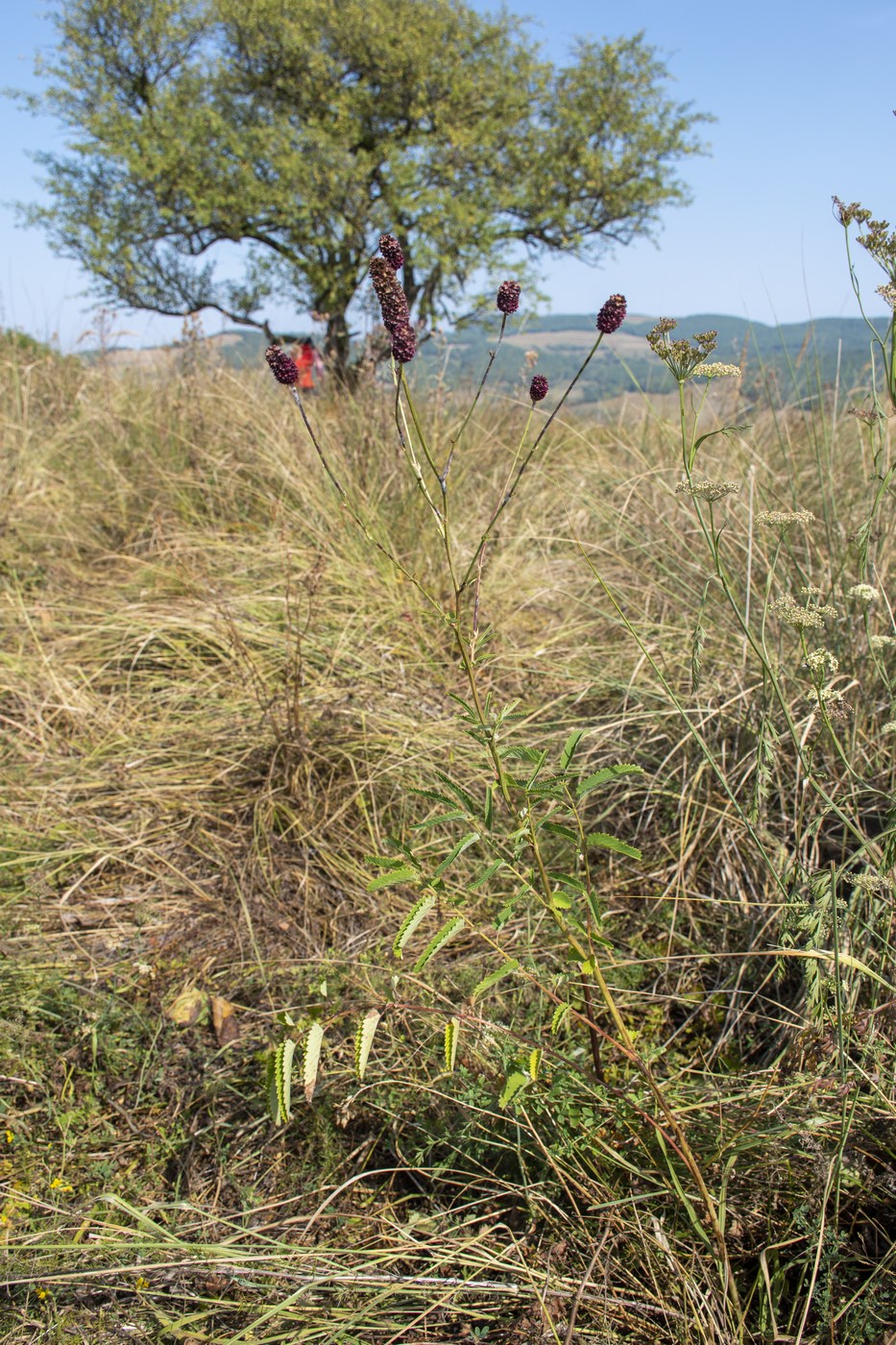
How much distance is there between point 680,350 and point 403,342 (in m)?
0.42

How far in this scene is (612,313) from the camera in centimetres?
105

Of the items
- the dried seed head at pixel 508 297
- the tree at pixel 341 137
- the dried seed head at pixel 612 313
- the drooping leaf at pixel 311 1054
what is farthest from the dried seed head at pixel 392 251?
the tree at pixel 341 137

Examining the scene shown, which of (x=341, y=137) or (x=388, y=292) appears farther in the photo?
(x=341, y=137)

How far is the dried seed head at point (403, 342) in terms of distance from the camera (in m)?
0.96

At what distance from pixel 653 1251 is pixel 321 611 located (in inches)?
75.9

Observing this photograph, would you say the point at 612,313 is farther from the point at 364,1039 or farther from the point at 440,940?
the point at 364,1039

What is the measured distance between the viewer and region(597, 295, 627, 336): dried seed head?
1037 millimetres

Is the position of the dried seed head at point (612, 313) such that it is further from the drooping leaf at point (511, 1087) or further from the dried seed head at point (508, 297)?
the drooping leaf at point (511, 1087)

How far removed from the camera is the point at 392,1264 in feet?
3.91

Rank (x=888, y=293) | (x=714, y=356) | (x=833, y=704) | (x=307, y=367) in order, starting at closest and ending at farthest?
(x=888, y=293) → (x=833, y=704) → (x=714, y=356) → (x=307, y=367)

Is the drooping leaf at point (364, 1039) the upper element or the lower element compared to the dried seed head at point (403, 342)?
lower

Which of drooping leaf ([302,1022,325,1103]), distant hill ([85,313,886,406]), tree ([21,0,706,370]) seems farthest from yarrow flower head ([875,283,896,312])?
tree ([21,0,706,370])

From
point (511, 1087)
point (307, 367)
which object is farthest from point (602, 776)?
point (307, 367)

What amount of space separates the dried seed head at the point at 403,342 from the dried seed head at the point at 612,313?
9.5 inches
